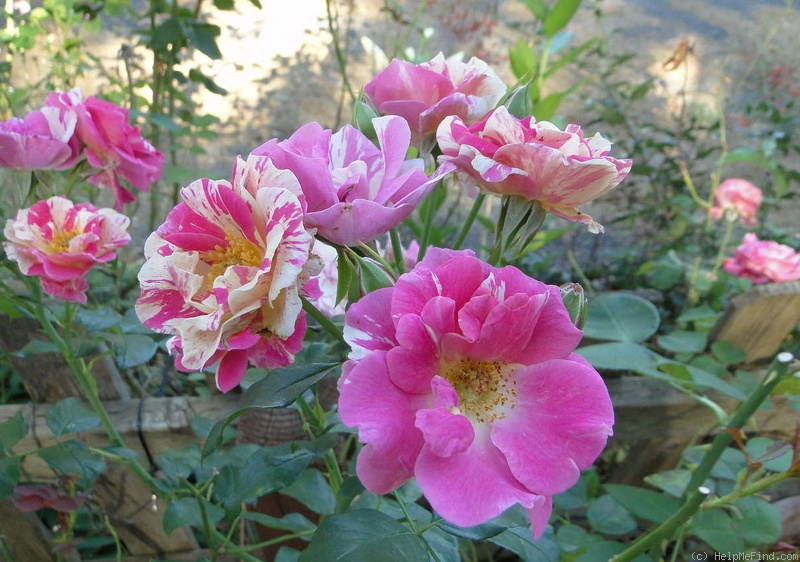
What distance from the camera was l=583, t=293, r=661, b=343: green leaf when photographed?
867 millimetres

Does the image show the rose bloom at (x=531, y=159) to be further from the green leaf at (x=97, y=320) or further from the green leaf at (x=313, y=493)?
the green leaf at (x=97, y=320)

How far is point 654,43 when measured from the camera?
407 centimetres

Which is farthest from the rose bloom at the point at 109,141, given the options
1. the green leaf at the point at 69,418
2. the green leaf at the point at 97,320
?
the green leaf at the point at 69,418

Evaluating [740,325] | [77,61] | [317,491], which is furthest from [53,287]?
[77,61]

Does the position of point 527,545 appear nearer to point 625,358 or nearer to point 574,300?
point 574,300

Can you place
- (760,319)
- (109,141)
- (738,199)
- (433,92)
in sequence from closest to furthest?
(433,92)
(109,141)
(760,319)
(738,199)

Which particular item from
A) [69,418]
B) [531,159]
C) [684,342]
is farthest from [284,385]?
[684,342]

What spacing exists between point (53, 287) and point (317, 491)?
40cm

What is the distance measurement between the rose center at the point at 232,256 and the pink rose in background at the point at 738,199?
1703mm

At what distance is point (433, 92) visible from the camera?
51 cm

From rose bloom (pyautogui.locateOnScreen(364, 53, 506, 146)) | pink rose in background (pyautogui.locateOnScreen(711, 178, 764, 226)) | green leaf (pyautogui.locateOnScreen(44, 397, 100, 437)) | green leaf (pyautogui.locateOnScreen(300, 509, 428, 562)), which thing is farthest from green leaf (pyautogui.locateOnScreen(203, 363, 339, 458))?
pink rose in background (pyautogui.locateOnScreen(711, 178, 764, 226))

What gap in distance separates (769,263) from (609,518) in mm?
909

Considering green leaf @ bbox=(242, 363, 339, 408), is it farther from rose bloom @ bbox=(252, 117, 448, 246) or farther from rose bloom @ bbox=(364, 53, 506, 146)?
rose bloom @ bbox=(364, 53, 506, 146)

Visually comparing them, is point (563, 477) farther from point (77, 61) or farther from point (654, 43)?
point (654, 43)
